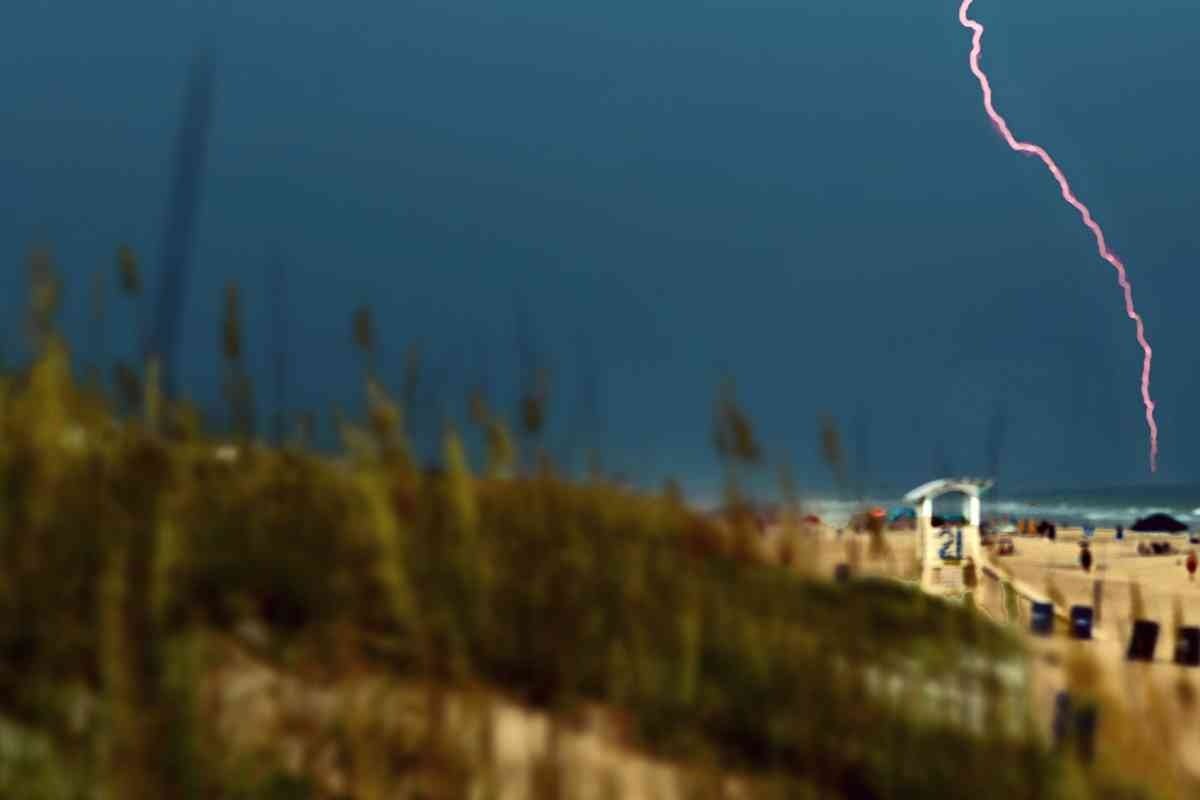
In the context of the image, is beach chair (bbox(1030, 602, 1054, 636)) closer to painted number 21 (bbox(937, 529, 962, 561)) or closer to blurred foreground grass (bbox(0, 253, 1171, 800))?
blurred foreground grass (bbox(0, 253, 1171, 800))

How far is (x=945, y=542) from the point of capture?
20438 millimetres

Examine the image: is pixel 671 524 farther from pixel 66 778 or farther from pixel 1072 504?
pixel 1072 504

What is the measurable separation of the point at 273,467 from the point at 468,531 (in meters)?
1.35

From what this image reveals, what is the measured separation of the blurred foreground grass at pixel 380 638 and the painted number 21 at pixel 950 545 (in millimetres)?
15958

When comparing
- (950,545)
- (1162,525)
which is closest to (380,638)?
(950,545)

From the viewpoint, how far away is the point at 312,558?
3174 mm

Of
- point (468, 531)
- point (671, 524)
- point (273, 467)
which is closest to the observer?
point (468, 531)

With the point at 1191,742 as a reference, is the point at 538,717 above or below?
above

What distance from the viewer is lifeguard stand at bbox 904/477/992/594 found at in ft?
50.2

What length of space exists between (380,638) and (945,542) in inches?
732

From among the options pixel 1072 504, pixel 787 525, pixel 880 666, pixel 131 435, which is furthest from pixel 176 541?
pixel 1072 504

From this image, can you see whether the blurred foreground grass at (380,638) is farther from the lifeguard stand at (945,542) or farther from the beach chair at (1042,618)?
the lifeguard stand at (945,542)

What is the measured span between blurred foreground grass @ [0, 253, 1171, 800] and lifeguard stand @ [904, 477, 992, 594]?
10.8 m

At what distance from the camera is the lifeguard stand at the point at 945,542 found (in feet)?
50.2
